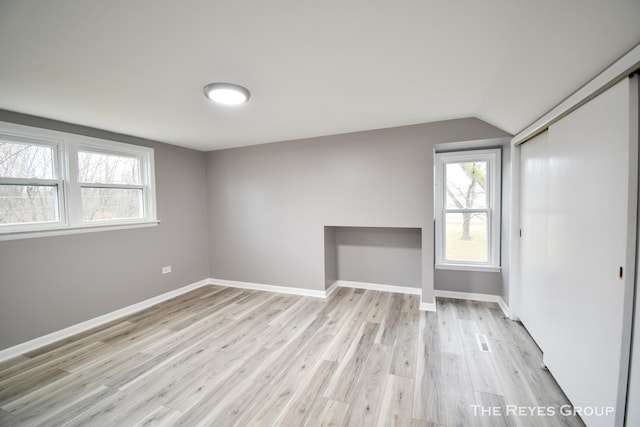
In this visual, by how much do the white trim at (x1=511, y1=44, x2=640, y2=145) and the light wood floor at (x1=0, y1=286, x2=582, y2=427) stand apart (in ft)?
6.80

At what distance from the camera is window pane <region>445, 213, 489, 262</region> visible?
12.3ft

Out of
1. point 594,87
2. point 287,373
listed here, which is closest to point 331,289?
point 287,373

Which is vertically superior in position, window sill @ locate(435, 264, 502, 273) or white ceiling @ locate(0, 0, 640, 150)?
white ceiling @ locate(0, 0, 640, 150)

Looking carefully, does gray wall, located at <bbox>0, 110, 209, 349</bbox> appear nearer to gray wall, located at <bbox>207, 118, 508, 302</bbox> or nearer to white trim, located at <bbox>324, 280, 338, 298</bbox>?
gray wall, located at <bbox>207, 118, 508, 302</bbox>

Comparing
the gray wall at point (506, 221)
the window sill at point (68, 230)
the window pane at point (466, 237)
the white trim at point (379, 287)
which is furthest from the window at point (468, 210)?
the window sill at point (68, 230)

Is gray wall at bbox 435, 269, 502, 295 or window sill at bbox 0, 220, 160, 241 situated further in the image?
gray wall at bbox 435, 269, 502, 295

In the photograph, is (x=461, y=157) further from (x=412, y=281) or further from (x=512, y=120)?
(x=412, y=281)

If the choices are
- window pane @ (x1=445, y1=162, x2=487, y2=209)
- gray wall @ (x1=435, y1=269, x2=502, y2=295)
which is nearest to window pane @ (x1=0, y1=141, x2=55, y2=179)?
window pane @ (x1=445, y1=162, x2=487, y2=209)

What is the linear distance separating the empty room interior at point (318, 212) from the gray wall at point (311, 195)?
34mm

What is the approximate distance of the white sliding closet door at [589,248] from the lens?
1352mm

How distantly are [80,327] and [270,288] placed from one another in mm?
2374

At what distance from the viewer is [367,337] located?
2801 mm

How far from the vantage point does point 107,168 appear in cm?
344

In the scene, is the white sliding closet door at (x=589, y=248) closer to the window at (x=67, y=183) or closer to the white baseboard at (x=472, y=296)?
the white baseboard at (x=472, y=296)
